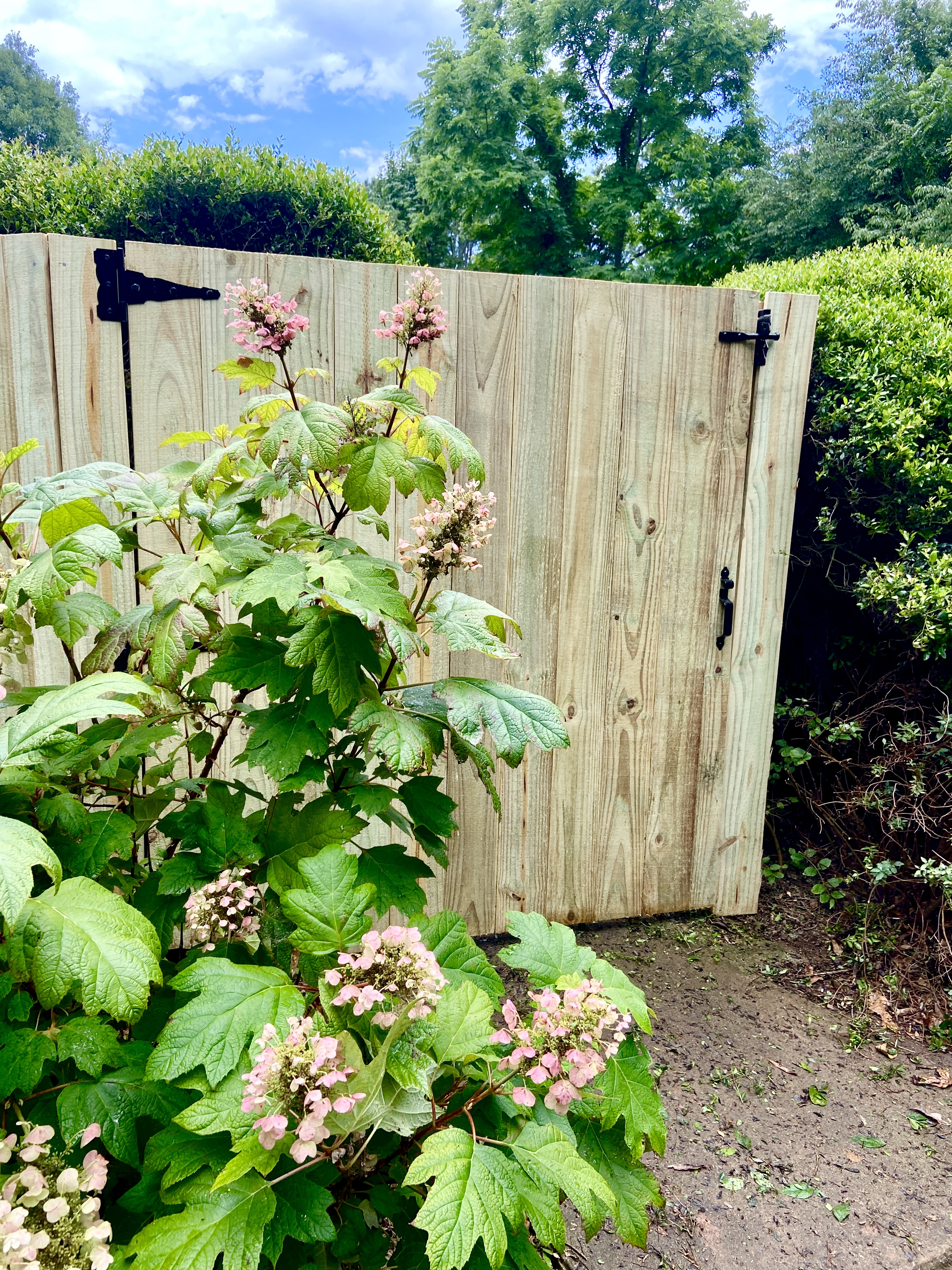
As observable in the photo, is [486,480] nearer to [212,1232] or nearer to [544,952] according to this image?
[544,952]

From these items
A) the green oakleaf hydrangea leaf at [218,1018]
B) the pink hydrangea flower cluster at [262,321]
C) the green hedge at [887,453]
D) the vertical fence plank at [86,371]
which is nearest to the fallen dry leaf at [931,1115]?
the green hedge at [887,453]

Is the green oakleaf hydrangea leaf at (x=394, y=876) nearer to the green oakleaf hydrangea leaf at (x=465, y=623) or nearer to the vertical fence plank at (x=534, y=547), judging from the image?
the green oakleaf hydrangea leaf at (x=465, y=623)

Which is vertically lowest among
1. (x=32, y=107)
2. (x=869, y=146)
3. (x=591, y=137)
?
(x=869, y=146)

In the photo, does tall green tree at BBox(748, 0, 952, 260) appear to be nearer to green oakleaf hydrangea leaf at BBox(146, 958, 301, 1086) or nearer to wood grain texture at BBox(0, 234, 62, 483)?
wood grain texture at BBox(0, 234, 62, 483)

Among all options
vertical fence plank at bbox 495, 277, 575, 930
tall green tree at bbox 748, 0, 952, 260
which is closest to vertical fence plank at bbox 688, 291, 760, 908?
vertical fence plank at bbox 495, 277, 575, 930

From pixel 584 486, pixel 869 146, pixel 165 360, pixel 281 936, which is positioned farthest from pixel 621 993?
pixel 869 146

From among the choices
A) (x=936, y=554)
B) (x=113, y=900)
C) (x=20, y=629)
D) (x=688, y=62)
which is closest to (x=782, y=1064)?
(x=936, y=554)

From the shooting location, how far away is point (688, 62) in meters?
22.6

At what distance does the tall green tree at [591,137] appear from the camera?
2036 cm

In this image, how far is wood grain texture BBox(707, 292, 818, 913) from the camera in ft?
8.32

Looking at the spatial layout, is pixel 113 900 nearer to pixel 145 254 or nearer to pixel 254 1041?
pixel 254 1041

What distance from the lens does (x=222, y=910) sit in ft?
3.44

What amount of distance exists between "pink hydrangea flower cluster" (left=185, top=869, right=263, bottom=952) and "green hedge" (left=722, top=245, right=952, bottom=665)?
7.40 ft

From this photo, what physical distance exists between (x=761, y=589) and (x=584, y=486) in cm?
76
